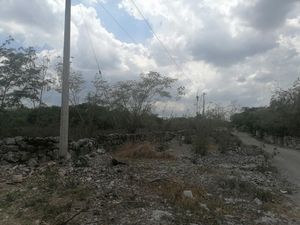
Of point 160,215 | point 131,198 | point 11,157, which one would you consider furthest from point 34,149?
point 160,215

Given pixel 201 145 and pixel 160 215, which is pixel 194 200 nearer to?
pixel 160 215

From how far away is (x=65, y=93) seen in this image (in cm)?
1584

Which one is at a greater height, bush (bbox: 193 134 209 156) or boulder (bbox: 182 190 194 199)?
bush (bbox: 193 134 209 156)

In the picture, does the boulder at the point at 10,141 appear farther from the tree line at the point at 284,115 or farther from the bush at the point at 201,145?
the tree line at the point at 284,115

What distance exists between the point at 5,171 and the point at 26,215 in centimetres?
471

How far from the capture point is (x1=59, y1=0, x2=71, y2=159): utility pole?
15.2m

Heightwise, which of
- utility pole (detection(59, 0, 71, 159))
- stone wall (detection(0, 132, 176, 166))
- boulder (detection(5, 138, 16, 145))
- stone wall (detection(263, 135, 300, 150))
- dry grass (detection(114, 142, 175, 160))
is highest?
utility pole (detection(59, 0, 71, 159))

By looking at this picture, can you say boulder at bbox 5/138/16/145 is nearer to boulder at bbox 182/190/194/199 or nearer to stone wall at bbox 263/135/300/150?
boulder at bbox 182/190/194/199

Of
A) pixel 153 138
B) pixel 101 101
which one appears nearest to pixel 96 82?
pixel 101 101

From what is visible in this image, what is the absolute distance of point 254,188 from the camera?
11.5m

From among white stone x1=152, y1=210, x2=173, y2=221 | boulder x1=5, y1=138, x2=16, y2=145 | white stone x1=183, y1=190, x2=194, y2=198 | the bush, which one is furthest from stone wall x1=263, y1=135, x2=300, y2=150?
white stone x1=152, y1=210, x2=173, y2=221

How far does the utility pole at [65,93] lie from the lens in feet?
49.9

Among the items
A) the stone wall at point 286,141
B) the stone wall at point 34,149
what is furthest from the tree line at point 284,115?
the stone wall at point 34,149

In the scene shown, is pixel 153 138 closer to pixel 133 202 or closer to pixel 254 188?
pixel 254 188
